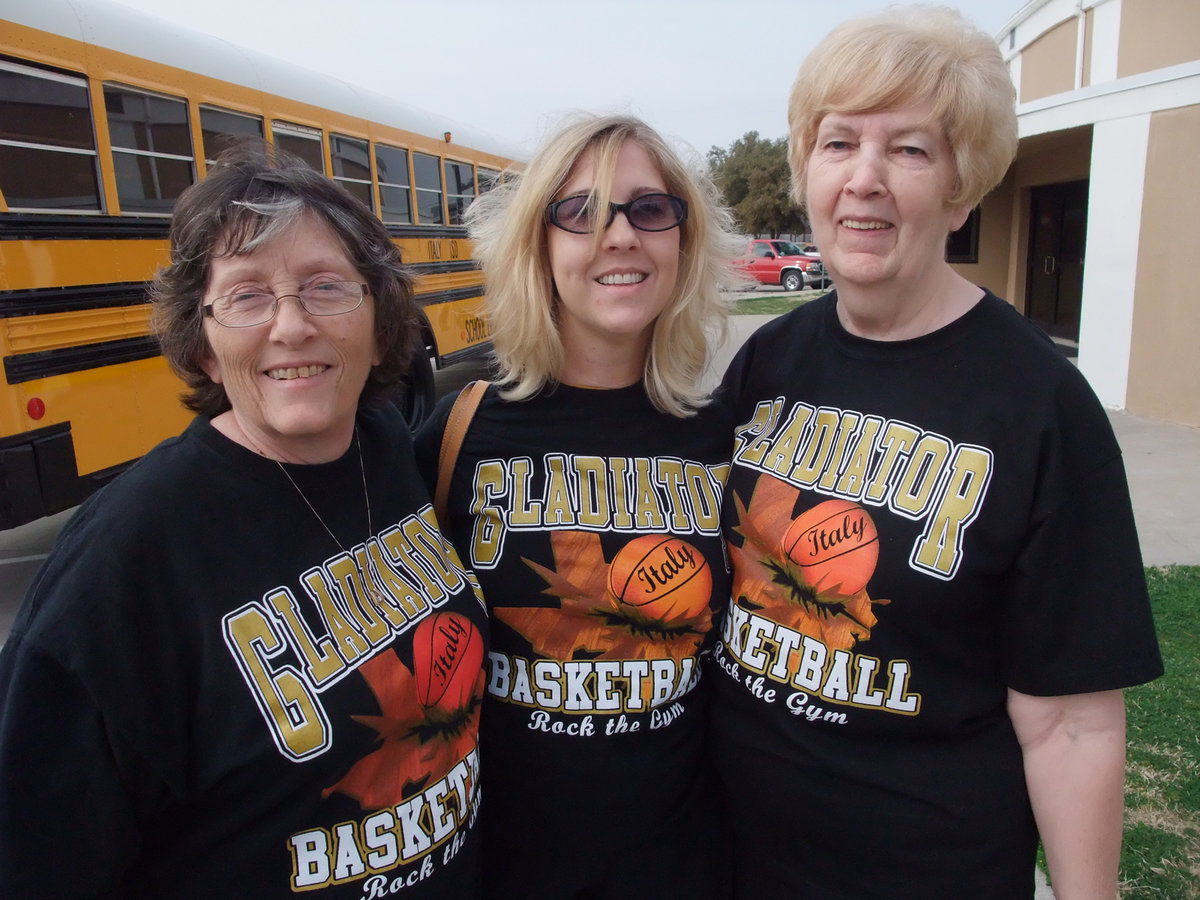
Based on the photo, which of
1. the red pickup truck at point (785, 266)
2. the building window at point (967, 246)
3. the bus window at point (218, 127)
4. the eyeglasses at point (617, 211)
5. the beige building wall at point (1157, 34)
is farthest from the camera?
the red pickup truck at point (785, 266)

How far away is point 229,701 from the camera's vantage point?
4.09 feet

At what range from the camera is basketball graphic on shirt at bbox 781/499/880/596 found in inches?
60.4

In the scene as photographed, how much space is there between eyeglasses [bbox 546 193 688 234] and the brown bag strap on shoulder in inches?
17.0

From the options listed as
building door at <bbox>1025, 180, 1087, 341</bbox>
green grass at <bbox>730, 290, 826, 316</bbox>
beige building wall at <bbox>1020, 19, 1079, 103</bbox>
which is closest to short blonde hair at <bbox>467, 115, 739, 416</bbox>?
beige building wall at <bbox>1020, 19, 1079, 103</bbox>

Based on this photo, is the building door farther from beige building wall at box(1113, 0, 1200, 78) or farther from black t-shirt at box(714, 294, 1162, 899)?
black t-shirt at box(714, 294, 1162, 899)

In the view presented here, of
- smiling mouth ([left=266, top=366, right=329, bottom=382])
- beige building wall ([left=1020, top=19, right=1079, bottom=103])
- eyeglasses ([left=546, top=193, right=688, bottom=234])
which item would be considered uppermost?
beige building wall ([left=1020, top=19, right=1079, bottom=103])

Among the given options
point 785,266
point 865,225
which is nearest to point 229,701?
point 865,225

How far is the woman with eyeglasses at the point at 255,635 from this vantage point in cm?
116

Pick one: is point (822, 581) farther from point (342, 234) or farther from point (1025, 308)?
point (1025, 308)

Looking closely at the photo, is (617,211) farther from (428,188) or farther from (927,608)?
(428,188)

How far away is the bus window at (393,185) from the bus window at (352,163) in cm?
19

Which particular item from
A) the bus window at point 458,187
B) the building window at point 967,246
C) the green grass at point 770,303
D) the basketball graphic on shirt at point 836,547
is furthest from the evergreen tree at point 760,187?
the basketball graphic on shirt at point 836,547

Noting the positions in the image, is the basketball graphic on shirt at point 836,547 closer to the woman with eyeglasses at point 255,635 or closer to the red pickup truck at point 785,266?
the woman with eyeglasses at point 255,635

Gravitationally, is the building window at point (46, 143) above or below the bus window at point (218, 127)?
below
